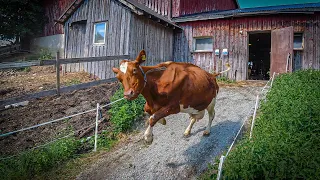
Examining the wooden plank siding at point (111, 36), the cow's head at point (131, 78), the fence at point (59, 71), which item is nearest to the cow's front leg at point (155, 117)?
the cow's head at point (131, 78)

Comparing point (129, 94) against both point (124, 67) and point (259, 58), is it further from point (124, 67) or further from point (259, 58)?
point (259, 58)

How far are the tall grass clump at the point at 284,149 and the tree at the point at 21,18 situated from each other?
71.8 ft

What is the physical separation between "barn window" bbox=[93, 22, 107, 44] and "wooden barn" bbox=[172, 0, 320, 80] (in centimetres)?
485

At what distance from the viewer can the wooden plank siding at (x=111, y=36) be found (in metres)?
10.9

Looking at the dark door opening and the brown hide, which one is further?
the dark door opening

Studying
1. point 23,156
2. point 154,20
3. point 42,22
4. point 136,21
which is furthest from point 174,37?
point 42,22

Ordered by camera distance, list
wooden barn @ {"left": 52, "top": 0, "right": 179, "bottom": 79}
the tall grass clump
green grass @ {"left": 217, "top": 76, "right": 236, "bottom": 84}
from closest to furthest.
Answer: the tall grass clump, wooden barn @ {"left": 52, "top": 0, "right": 179, "bottom": 79}, green grass @ {"left": 217, "top": 76, "right": 236, "bottom": 84}

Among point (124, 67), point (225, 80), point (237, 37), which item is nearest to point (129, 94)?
point (124, 67)

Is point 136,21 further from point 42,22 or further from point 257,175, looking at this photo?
point 42,22

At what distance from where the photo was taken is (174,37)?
14.6 m

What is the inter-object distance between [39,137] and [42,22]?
19570 millimetres

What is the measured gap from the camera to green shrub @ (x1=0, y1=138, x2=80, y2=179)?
463 cm

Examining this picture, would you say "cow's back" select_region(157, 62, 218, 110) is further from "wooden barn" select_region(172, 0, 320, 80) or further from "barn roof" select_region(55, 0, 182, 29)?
"wooden barn" select_region(172, 0, 320, 80)

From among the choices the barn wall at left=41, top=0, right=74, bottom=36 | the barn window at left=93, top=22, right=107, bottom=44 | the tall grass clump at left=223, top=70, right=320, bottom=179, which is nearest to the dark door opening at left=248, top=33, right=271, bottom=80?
the barn window at left=93, top=22, right=107, bottom=44
